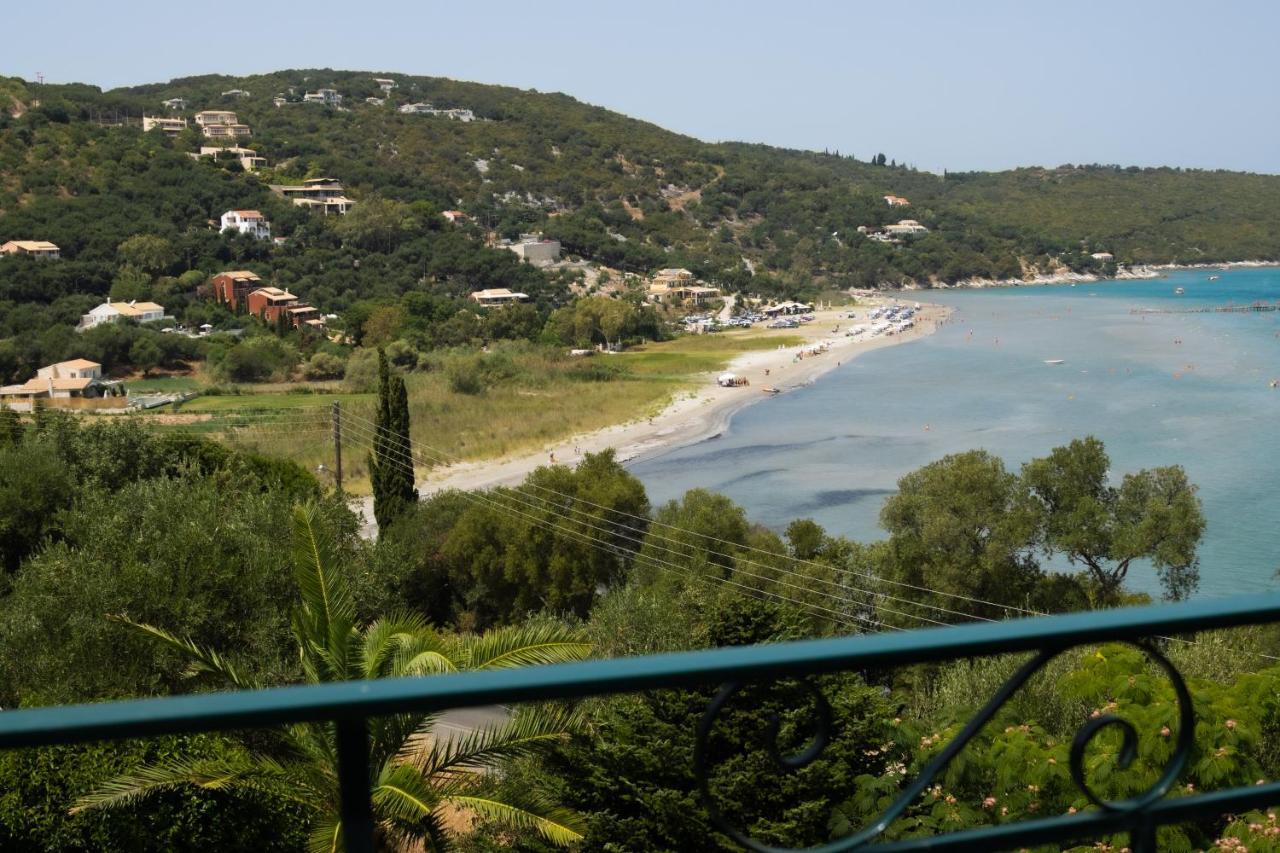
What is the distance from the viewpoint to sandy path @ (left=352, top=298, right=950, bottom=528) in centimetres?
3266

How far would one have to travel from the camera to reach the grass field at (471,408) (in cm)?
3391

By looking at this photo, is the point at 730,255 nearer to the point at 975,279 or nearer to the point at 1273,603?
the point at 975,279

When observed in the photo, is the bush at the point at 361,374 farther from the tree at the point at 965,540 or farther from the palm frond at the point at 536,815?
the palm frond at the point at 536,815

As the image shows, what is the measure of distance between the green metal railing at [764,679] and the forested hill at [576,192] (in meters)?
70.6

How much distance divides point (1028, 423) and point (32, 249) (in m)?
50.9

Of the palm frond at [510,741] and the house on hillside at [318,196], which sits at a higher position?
the house on hillside at [318,196]

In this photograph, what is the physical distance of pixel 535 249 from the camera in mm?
88125

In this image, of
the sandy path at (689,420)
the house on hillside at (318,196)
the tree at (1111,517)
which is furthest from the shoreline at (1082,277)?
the tree at (1111,517)

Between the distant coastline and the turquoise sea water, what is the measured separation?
4019 centimetres

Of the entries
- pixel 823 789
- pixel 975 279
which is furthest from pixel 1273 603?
pixel 975 279

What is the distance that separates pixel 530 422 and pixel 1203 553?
22.6 metres

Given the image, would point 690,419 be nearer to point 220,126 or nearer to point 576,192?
point 576,192

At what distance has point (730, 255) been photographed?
10200cm

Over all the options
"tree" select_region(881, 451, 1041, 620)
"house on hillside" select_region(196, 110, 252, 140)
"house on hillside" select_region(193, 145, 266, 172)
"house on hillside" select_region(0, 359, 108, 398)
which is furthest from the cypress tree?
"house on hillside" select_region(196, 110, 252, 140)
